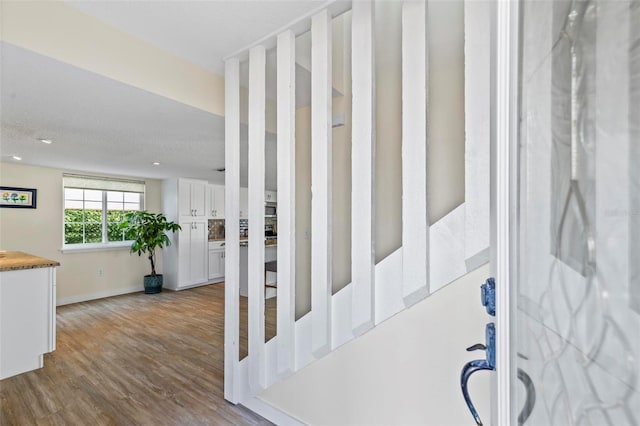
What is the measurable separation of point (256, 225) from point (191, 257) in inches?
170

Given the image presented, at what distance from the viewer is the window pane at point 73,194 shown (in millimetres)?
4668

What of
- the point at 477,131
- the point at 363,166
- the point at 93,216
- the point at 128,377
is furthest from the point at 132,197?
the point at 477,131

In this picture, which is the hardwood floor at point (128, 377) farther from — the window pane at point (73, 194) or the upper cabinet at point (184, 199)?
the upper cabinet at point (184, 199)

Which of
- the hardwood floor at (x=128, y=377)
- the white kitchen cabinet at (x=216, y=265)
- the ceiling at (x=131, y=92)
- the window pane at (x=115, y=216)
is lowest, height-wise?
the hardwood floor at (x=128, y=377)

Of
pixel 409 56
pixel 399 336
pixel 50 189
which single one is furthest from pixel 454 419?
pixel 50 189

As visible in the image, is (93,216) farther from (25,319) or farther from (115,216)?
(25,319)

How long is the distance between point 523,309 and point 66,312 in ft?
18.2

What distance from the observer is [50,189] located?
14.6ft

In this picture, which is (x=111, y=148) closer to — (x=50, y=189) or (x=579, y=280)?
(x=50, y=189)

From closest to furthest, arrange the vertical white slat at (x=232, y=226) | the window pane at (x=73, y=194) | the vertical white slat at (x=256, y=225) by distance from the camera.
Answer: the vertical white slat at (x=256, y=225), the vertical white slat at (x=232, y=226), the window pane at (x=73, y=194)

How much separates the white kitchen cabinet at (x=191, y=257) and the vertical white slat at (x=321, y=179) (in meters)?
4.57

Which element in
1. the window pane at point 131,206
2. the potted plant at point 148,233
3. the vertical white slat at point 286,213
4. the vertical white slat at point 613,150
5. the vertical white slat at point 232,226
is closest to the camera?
the vertical white slat at point 613,150

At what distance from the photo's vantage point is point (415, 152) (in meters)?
1.36

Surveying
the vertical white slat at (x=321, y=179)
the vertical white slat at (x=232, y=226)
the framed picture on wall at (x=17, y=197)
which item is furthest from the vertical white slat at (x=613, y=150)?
the framed picture on wall at (x=17, y=197)
